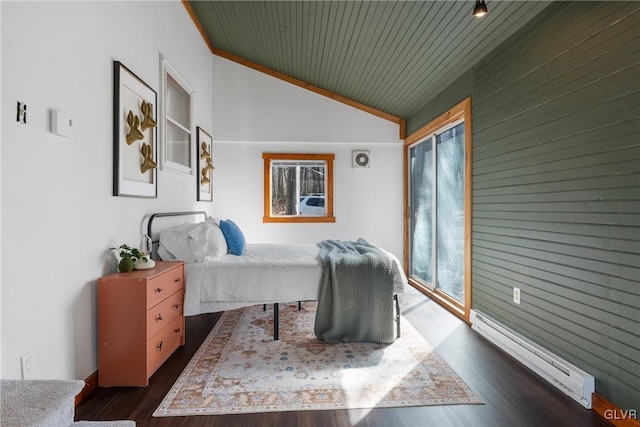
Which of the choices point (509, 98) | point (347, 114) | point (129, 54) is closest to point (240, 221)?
point (347, 114)

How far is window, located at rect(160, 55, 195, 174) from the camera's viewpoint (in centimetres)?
312

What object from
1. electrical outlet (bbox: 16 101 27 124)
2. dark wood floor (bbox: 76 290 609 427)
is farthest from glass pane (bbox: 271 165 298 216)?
electrical outlet (bbox: 16 101 27 124)

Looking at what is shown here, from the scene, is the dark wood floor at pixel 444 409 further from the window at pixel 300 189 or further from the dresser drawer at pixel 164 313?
the window at pixel 300 189

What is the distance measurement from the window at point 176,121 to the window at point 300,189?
1486 mm

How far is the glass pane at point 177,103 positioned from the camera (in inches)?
133

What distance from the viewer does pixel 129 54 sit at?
2.54 meters

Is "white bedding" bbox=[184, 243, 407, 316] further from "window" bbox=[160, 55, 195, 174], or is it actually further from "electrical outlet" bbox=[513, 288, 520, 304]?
"window" bbox=[160, 55, 195, 174]

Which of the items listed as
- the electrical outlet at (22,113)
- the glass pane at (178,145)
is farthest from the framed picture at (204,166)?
the electrical outlet at (22,113)

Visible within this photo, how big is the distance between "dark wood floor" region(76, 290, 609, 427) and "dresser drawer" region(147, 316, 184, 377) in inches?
3.4

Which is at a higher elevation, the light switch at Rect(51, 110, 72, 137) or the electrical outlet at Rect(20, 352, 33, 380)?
the light switch at Rect(51, 110, 72, 137)

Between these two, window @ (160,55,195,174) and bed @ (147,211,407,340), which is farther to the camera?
window @ (160,55,195,174)

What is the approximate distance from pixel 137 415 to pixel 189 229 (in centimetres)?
144

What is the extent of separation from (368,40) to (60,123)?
275 cm

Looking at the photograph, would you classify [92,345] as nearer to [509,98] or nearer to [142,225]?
[142,225]
